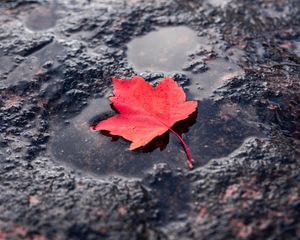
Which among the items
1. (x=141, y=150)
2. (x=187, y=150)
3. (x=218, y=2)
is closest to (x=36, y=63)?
(x=141, y=150)

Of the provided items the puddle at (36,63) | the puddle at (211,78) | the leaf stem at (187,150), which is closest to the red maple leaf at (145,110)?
the leaf stem at (187,150)

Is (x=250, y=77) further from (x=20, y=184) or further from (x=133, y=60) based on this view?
(x=20, y=184)

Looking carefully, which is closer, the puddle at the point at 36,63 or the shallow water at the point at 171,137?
the shallow water at the point at 171,137

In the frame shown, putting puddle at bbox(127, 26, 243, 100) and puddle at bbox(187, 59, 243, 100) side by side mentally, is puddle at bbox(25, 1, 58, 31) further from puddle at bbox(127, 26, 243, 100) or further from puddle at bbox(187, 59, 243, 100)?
puddle at bbox(187, 59, 243, 100)

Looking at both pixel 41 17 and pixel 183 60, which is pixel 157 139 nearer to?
pixel 183 60

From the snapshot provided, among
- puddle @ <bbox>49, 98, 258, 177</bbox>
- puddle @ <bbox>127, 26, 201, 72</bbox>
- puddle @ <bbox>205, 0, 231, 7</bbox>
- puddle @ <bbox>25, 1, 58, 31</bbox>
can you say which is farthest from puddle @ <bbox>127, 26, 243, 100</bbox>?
puddle @ <bbox>25, 1, 58, 31</bbox>

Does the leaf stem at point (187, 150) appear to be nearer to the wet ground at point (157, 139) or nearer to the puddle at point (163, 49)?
the wet ground at point (157, 139)
